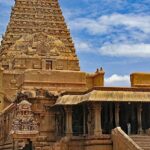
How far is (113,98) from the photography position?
38.5 meters

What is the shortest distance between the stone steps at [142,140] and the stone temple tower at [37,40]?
23.7m

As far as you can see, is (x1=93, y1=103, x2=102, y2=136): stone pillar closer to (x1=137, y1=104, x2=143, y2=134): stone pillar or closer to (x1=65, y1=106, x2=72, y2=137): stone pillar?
(x1=65, y1=106, x2=72, y2=137): stone pillar

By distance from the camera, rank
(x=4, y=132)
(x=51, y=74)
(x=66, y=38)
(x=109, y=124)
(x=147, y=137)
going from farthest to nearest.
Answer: (x=66, y=38), (x=4, y=132), (x=51, y=74), (x=109, y=124), (x=147, y=137)

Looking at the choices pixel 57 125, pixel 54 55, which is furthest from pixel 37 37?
pixel 57 125

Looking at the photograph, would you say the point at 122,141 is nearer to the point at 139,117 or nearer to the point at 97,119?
the point at 97,119

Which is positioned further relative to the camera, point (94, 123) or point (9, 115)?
point (9, 115)

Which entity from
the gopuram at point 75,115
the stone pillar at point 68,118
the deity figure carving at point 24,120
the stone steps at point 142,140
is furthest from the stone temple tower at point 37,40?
the stone steps at point 142,140

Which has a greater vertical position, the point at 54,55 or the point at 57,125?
the point at 54,55

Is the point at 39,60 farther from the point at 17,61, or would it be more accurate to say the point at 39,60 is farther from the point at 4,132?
the point at 4,132

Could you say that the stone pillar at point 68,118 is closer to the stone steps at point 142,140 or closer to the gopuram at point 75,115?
the gopuram at point 75,115

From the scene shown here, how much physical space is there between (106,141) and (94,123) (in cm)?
175

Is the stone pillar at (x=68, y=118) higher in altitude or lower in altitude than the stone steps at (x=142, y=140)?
higher

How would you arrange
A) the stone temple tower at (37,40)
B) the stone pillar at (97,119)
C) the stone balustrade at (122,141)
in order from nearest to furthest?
the stone balustrade at (122,141) → the stone pillar at (97,119) → the stone temple tower at (37,40)

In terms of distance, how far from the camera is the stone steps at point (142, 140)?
3494 centimetres
